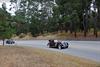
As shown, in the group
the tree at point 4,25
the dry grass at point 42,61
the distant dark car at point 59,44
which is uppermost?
the tree at point 4,25

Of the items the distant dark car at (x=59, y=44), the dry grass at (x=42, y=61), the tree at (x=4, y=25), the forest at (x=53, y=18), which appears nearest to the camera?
the dry grass at (x=42, y=61)

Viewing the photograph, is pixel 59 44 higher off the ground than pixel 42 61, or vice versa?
pixel 42 61

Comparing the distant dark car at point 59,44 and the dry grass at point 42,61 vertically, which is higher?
the dry grass at point 42,61

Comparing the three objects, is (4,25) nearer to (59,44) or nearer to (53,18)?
(59,44)

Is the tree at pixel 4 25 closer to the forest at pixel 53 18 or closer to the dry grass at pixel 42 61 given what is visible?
the forest at pixel 53 18

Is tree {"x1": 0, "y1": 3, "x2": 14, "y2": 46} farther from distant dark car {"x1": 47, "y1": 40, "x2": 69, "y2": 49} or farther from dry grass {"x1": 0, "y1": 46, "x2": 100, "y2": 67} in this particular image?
dry grass {"x1": 0, "y1": 46, "x2": 100, "y2": 67}

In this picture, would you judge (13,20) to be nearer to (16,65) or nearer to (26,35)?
(16,65)

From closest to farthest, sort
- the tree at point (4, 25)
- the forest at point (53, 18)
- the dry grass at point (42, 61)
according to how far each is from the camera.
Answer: the dry grass at point (42, 61), the tree at point (4, 25), the forest at point (53, 18)

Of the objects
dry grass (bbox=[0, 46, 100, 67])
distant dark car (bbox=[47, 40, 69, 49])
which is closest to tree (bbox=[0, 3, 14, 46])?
distant dark car (bbox=[47, 40, 69, 49])

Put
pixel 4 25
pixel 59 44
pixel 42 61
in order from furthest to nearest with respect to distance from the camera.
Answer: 1. pixel 4 25
2. pixel 59 44
3. pixel 42 61

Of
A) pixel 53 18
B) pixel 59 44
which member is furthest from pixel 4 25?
pixel 53 18

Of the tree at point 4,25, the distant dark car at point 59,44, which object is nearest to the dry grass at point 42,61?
the distant dark car at point 59,44

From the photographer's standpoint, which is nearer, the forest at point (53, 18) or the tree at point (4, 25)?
the tree at point (4, 25)

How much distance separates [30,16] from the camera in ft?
357
